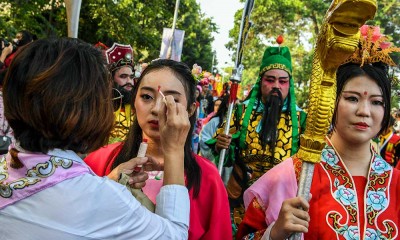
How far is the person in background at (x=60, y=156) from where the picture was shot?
47.0 inches

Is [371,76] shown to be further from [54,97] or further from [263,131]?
[263,131]

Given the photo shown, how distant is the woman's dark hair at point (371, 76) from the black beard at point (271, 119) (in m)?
1.51

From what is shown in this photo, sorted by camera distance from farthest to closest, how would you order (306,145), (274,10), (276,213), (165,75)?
(274,10) → (165,75) → (276,213) → (306,145)

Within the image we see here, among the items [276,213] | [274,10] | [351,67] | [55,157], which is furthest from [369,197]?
[274,10]

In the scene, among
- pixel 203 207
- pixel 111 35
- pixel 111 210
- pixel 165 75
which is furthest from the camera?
pixel 111 35

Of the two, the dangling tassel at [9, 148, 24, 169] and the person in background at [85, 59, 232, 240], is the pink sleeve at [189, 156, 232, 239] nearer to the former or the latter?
the person in background at [85, 59, 232, 240]

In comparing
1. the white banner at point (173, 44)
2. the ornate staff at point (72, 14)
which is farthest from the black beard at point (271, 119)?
the white banner at point (173, 44)

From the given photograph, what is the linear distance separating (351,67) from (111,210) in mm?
1331

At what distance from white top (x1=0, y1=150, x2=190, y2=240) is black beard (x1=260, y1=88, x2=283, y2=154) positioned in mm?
2339

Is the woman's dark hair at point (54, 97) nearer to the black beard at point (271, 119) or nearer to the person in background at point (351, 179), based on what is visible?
the person in background at point (351, 179)

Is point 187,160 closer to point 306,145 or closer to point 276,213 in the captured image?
point 276,213

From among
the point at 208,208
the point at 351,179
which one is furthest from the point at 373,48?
the point at 208,208

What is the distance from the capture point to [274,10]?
25.7 metres

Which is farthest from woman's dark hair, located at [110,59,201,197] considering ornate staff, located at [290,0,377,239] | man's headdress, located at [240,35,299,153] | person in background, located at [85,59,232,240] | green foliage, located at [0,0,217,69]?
green foliage, located at [0,0,217,69]
